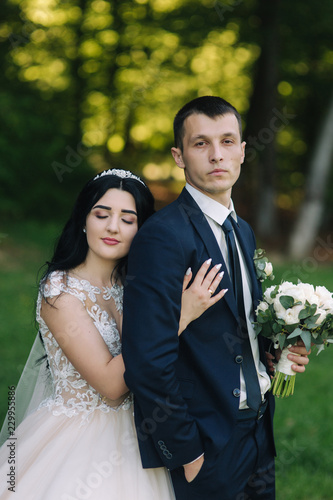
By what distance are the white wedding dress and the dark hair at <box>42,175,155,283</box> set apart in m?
0.11

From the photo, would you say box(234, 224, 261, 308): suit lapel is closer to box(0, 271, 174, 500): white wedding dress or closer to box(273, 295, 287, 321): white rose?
box(273, 295, 287, 321): white rose

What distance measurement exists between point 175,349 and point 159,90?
16.8 meters

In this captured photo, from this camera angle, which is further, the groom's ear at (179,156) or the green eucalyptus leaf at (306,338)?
the groom's ear at (179,156)

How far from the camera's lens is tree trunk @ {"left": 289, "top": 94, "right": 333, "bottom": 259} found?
42.9ft

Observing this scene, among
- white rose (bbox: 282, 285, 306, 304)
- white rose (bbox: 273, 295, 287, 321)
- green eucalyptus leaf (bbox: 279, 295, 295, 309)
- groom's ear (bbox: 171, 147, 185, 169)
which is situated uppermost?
groom's ear (bbox: 171, 147, 185, 169)

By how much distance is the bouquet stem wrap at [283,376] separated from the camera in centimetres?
278

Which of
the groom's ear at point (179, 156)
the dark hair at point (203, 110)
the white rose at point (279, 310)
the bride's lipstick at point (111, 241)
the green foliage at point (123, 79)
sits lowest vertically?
the white rose at point (279, 310)

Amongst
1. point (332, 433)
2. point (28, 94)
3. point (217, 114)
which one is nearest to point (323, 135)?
point (28, 94)

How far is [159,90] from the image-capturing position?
1819 cm

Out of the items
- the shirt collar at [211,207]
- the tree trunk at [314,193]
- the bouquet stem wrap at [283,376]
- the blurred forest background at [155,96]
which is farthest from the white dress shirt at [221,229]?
the tree trunk at [314,193]

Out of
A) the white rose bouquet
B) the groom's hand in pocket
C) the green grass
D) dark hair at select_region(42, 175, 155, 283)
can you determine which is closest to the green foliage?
the green grass

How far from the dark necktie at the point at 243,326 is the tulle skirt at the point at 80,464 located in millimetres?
565

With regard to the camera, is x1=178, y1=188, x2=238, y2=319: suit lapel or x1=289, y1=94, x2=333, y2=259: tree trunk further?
x1=289, y1=94, x2=333, y2=259: tree trunk

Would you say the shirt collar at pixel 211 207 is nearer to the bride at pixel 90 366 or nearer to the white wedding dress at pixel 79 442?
the bride at pixel 90 366
